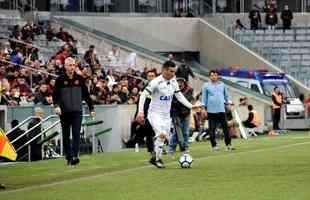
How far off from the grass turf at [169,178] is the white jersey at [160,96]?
3.72ft

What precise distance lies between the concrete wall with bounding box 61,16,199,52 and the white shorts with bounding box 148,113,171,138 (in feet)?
98.8

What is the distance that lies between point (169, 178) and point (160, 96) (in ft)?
9.73

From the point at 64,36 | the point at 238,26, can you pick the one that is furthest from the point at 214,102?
the point at 238,26

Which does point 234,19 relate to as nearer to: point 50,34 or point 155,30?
point 155,30

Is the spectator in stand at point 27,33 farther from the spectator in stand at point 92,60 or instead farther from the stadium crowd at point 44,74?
the spectator in stand at point 92,60

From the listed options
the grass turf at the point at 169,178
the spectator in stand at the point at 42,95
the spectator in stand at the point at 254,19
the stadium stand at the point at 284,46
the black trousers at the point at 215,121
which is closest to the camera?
the grass turf at the point at 169,178

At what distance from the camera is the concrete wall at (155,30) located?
51.2 metres

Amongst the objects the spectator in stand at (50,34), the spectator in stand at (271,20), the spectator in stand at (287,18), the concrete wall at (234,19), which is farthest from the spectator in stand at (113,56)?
the spectator in stand at (287,18)

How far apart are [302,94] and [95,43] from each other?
10216mm

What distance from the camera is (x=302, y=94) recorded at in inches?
1927

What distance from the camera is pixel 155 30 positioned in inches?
2104

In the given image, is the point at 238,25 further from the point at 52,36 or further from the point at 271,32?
the point at 52,36

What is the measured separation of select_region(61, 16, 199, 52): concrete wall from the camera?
5125cm

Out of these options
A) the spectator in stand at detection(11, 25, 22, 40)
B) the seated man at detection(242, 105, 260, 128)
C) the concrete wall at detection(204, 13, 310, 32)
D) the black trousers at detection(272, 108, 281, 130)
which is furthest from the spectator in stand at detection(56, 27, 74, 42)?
the concrete wall at detection(204, 13, 310, 32)
